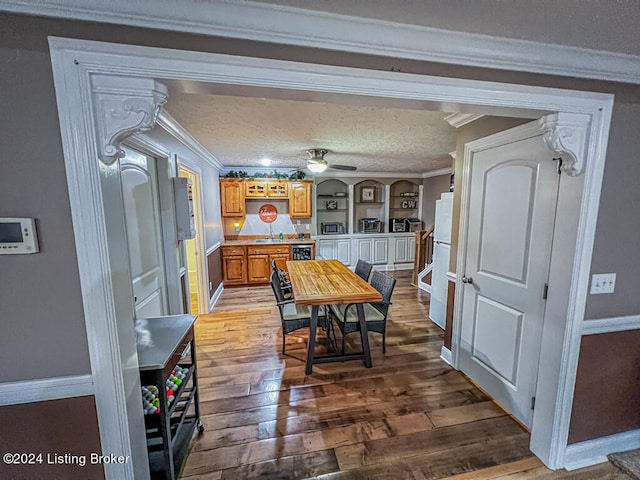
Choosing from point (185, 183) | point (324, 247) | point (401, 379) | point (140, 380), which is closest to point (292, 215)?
point (324, 247)

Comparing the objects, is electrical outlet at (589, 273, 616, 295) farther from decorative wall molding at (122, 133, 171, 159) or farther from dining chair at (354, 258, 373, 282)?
decorative wall molding at (122, 133, 171, 159)

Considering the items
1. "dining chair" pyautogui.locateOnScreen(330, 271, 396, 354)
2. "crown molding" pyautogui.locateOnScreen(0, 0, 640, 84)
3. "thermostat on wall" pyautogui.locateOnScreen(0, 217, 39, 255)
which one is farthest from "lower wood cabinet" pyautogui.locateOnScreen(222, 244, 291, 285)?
"crown molding" pyautogui.locateOnScreen(0, 0, 640, 84)

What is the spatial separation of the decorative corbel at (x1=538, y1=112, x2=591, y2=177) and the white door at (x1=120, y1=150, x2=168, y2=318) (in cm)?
252

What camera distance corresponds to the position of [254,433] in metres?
1.79

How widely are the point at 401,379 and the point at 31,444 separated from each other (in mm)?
2347

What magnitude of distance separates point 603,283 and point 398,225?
16.0ft

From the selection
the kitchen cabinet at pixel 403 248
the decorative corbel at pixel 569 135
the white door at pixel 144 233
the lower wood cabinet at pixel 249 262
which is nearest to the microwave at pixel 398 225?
the kitchen cabinet at pixel 403 248

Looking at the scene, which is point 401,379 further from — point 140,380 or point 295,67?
point 295,67

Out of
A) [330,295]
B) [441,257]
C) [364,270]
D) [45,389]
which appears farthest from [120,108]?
[441,257]

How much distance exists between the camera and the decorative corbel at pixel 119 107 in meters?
0.89

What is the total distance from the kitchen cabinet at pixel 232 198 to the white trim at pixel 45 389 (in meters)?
4.44

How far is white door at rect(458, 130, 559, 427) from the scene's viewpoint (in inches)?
65.6

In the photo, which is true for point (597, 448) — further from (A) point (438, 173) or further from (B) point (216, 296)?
(A) point (438, 173)

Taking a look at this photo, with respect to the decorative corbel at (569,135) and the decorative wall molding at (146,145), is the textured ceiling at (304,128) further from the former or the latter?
the decorative corbel at (569,135)
